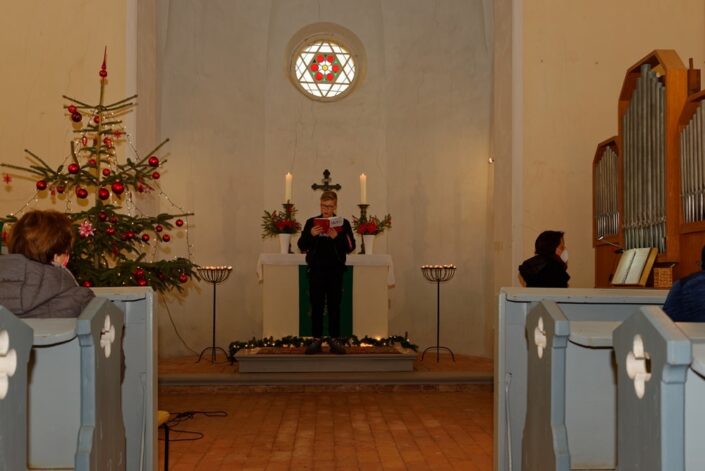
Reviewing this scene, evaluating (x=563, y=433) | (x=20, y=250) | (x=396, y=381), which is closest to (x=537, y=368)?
(x=563, y=433)

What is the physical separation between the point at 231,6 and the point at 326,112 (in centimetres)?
181

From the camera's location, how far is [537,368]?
2773 millimetres

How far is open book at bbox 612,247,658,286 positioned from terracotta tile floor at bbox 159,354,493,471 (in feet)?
4.52

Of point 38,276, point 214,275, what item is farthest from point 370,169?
point 38,276

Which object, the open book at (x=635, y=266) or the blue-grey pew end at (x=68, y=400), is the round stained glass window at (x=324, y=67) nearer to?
the open book at (x=635, y=266)

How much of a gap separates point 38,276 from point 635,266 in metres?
4.07

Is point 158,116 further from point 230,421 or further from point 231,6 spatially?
point 230,421

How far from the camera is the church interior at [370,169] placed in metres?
5.52

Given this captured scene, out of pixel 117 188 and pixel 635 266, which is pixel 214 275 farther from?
pixel 635 266

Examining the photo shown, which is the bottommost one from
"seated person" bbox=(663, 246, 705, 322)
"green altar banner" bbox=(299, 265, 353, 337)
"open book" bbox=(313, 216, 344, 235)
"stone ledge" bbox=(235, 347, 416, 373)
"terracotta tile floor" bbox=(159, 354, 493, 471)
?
"terracotta tile floor" bbox=(159, 354, 493, 471)

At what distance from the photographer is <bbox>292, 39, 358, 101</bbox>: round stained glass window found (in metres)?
11.6

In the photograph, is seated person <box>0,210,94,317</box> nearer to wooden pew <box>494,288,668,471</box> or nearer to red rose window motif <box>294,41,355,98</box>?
wooden pew <box>494,288,668,471</box>

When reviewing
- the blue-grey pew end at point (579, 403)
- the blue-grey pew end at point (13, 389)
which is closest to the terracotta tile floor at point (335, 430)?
the blue-grey pew end at point (579, 403)

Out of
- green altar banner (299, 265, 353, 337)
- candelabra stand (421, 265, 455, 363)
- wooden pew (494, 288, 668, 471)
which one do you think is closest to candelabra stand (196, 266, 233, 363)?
green altar banner (299, 265, 353, 337)
